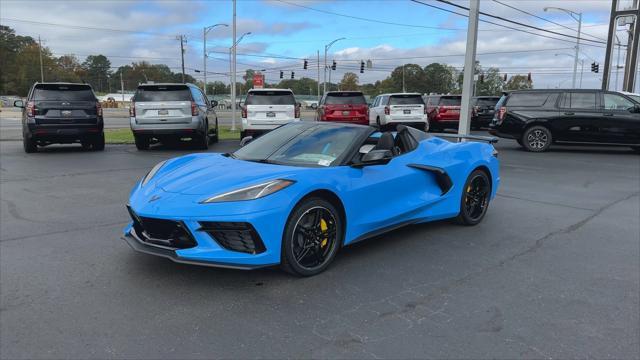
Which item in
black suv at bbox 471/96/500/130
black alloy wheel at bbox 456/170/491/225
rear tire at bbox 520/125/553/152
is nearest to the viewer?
black alloy wheel at bbox 456/170/491/225

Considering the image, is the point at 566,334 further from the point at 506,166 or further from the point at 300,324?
the point at 506,166

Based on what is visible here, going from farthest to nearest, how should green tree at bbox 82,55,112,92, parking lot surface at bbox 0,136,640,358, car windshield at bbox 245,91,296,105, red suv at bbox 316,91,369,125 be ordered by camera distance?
green tree at bbox 82,55,112,92
red suv at bbox 316,91,369,125
car windshield at bbox 245,91,296,105
parking lot surface at bbox 0,136,640,358

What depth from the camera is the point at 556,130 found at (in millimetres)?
14336

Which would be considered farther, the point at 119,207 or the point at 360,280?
the point at 119,207

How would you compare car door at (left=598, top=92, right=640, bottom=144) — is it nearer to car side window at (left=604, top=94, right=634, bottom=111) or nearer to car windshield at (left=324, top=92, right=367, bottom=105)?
car side window at (left=604, top=94, right=634, bottom=111)

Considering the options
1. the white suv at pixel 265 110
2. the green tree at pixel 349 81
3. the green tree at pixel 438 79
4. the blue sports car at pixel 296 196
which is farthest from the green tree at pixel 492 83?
the blue sports car at pixel 296 196

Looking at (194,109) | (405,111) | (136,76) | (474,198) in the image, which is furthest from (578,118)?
(136,76)

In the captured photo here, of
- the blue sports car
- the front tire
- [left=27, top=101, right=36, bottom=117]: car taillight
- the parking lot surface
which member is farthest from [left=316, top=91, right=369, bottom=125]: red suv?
the front tire

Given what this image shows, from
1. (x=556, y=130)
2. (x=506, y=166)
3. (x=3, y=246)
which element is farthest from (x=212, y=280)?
(x=556, y=130)

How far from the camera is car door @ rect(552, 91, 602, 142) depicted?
46.0 ft

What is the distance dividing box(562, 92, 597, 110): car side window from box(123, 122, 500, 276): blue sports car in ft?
33.8

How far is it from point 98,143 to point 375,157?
11.2 meters

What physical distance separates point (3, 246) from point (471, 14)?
12511 millimetres

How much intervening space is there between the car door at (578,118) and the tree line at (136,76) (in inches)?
3351
